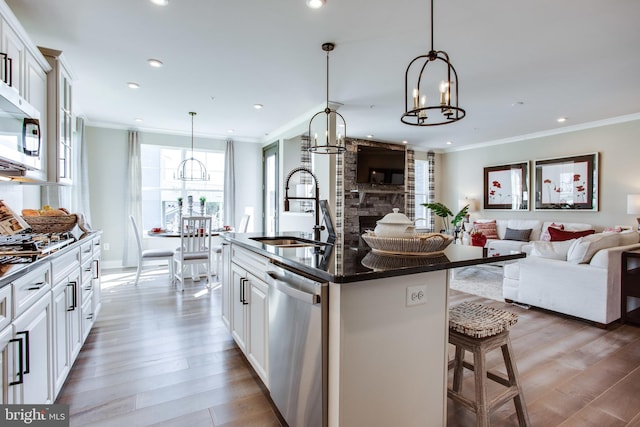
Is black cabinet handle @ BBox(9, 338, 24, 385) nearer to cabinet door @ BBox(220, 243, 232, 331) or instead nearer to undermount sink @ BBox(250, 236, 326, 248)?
cabinet door @ BBox(220, 243, 232, 331)

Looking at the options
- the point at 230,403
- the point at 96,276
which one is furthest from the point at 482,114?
the point at 96,276

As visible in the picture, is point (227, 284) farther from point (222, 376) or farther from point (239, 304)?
point (222, 376)

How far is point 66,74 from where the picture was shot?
321 cm

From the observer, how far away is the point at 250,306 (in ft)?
7.15

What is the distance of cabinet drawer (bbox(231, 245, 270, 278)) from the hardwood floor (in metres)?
0.77

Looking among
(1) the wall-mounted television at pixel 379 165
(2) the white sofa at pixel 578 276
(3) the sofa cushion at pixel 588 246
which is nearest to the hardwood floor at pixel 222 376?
(2) the white sofa at pixel 578 276

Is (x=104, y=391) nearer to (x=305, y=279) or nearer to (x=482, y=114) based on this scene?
(x=305, y=279)

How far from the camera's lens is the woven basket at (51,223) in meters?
2.28

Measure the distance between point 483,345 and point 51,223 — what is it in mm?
2951

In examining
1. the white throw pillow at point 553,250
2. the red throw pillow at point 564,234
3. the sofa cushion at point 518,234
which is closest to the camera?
the white throw pillow at point 553,250

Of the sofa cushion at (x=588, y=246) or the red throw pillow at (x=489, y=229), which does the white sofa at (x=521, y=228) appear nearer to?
the red throw pillow at (x=489, y=229)

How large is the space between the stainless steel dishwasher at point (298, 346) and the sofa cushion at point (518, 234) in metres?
6.09

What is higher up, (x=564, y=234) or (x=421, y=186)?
(x=421, y=186)

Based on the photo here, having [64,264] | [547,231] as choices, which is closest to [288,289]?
[64,264]
